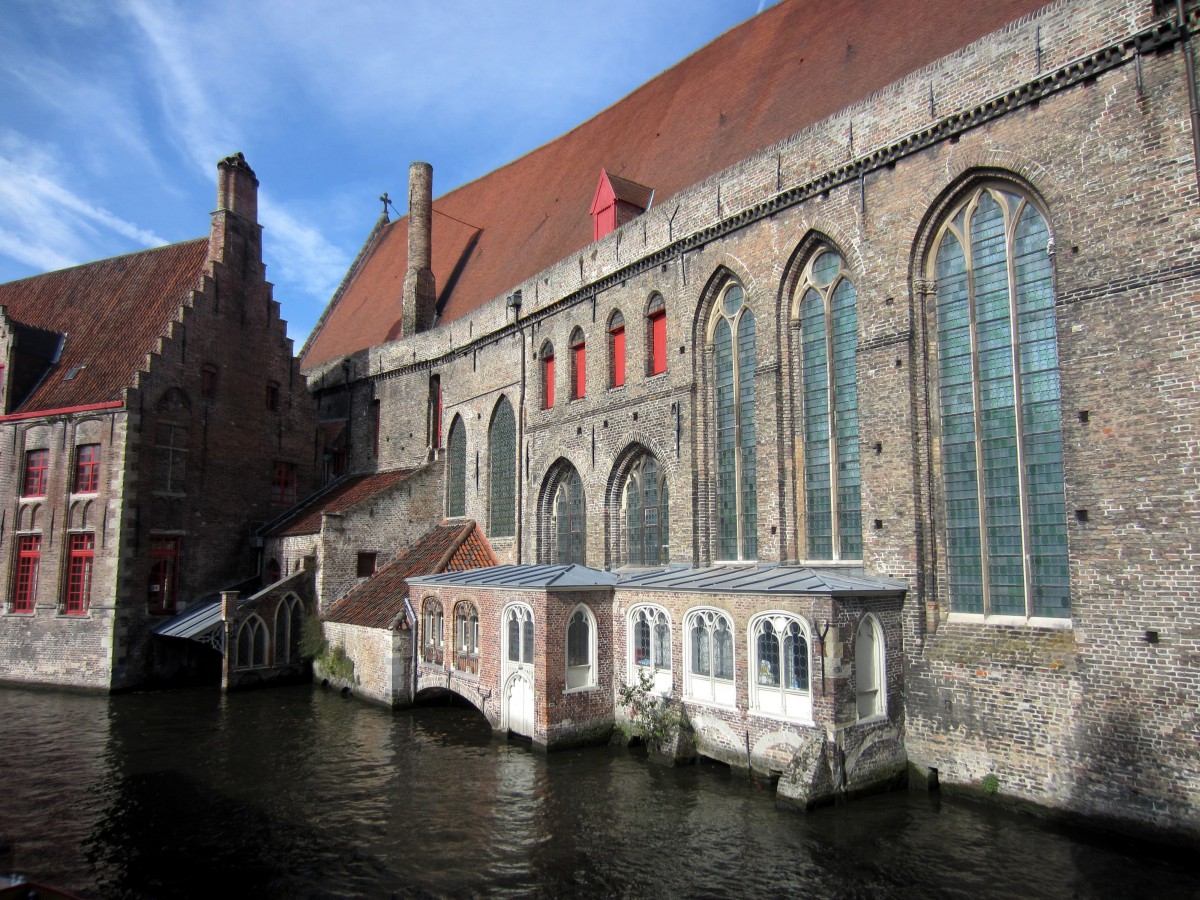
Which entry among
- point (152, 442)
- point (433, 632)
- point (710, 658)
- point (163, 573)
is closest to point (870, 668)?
point (710, 658)

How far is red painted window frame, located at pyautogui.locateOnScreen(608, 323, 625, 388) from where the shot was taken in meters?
16.8

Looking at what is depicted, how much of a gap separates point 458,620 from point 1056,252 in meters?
10.8

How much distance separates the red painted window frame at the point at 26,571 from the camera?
67.0 ft

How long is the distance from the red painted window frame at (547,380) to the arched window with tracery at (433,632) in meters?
5.27

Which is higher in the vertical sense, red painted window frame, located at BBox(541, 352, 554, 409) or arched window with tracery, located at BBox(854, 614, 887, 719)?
red painted window frame, located at BBox(541, 352, 554, 409)

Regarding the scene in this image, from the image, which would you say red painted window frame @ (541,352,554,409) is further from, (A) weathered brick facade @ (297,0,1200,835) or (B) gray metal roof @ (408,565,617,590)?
(B) gray metal roof @ (408,565,617,590)

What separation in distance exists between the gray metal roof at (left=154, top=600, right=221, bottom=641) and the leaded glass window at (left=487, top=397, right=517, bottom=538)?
6481 millimetres

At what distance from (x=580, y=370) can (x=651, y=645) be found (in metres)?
7.27

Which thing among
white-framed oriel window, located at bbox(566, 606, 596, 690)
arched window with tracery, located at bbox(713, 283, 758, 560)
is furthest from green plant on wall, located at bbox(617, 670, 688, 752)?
arched window with tracery, located at bbox(713, 283, 758, 560)

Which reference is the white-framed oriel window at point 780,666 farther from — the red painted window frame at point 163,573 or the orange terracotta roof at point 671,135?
the red painted window frame at point 163,573

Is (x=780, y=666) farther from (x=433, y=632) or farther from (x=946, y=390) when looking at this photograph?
(x=433, y=632)

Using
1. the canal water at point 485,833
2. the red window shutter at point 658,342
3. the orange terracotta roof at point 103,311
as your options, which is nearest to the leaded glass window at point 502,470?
the red window shutter at point 658,342

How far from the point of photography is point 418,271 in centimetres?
2517

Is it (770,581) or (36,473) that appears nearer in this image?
(770,581)
